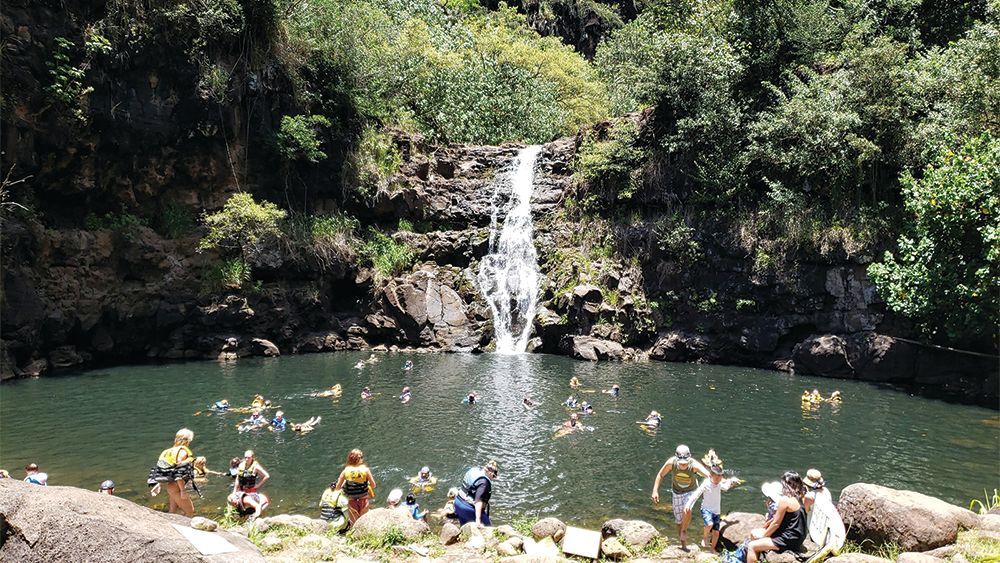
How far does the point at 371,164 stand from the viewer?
4241cm

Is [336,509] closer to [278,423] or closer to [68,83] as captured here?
[278,423]

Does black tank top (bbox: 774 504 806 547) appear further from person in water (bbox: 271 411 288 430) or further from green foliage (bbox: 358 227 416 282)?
green foliage (bbox: 358 227 416 282)

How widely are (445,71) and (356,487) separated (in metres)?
47.6

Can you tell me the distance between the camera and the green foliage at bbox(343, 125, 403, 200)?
41.6 meters

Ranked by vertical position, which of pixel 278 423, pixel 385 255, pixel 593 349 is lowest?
pixel 278 423

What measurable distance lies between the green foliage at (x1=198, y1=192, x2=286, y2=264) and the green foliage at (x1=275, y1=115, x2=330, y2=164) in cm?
369

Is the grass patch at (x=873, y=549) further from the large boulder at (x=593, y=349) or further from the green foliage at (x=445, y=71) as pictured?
the green foliage at (x=445, y=71)

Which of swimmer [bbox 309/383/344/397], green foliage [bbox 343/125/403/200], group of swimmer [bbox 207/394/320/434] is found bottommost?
group of swimmer [bbox 207/394/320/434]

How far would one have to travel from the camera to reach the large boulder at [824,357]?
30.2 metres

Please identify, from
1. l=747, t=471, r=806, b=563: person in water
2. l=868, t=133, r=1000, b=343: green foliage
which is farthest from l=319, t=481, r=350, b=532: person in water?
l=868, t=133, r=1000, b=343: green foliage

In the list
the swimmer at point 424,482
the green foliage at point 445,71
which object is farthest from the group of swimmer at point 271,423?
the green foliage at point 445,71

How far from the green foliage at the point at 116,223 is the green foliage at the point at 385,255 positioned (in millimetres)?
13105

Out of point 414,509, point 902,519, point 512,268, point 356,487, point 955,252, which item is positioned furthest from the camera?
point 512,268

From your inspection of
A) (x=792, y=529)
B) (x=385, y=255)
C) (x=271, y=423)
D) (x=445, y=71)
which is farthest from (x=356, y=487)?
(x=445, y=71)
